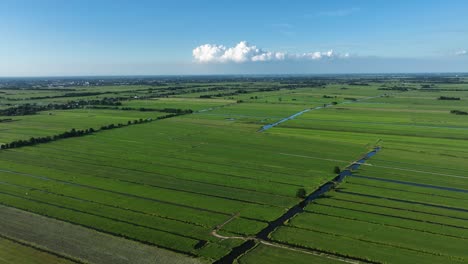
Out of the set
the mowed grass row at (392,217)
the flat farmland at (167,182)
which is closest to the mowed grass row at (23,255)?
the flat farmland at (167,182)

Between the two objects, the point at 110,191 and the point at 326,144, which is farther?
the point at 326,144

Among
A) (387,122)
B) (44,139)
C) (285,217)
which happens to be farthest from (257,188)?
(387,122)

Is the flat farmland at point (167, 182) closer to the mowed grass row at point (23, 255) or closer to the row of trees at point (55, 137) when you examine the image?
the row of trees at point (55, 137)

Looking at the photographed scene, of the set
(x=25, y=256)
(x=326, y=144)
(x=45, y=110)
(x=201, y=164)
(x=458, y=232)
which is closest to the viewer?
(x=25, y=256)

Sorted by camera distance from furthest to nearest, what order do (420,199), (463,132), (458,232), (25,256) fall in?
1. (463,132)
2. (420,199)
3. (458,232)
4. (25,256)

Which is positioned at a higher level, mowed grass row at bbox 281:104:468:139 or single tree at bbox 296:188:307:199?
mowed grass row at bbox 281:104:468:139

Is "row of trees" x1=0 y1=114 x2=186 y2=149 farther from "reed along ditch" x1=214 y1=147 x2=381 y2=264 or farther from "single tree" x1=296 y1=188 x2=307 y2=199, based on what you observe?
"reed along ditch" x1=214 y1=147 x2=381 y2=264

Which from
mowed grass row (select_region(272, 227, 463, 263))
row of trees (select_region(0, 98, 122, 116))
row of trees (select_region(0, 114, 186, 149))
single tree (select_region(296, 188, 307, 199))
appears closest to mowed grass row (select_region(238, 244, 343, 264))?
mowed grass row (select_region(272, 227, 463, 263))

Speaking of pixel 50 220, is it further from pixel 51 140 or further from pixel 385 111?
pixel 385 111

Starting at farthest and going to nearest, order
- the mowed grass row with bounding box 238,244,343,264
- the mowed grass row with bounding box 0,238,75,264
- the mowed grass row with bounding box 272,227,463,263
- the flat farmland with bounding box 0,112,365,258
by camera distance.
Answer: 1. the flat farmland with bounding box 0,112,365,258
2. the mowed grass row with bounding box 272,227,463,263
3. the mowed grass row with bounding box 238,244,343,264
4. the mowed grass row with bounding box 0,238,75,264

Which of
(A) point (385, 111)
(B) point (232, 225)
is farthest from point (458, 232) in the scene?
(A) point (385, 111)
